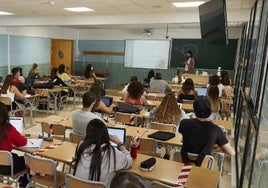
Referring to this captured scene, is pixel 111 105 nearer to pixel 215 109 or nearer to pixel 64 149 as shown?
pixel 215 109

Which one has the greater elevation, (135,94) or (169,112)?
(135,94)

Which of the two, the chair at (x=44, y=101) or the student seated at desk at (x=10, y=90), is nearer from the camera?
the student seated at desk at (x=10, y=90)

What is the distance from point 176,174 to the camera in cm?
233

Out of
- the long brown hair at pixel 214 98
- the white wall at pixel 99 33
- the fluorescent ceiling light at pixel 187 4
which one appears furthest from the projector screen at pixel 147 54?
the long brown hair at pixel 214 98

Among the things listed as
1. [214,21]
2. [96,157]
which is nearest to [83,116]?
[96,157]

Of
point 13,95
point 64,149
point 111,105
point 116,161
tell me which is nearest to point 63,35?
point 13,95

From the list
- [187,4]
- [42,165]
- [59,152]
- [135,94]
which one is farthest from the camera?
[187,4]

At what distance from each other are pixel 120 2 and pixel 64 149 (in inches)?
156

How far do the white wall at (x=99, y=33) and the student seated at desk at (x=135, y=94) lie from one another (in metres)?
6.22

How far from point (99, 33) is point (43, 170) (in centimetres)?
1049

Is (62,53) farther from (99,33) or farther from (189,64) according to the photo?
(189,64)

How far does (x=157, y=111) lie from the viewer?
397 cm

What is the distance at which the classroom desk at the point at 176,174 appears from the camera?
7.07ft

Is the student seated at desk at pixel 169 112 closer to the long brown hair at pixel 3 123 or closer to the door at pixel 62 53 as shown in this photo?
the long brown hair at pixel 3 123
